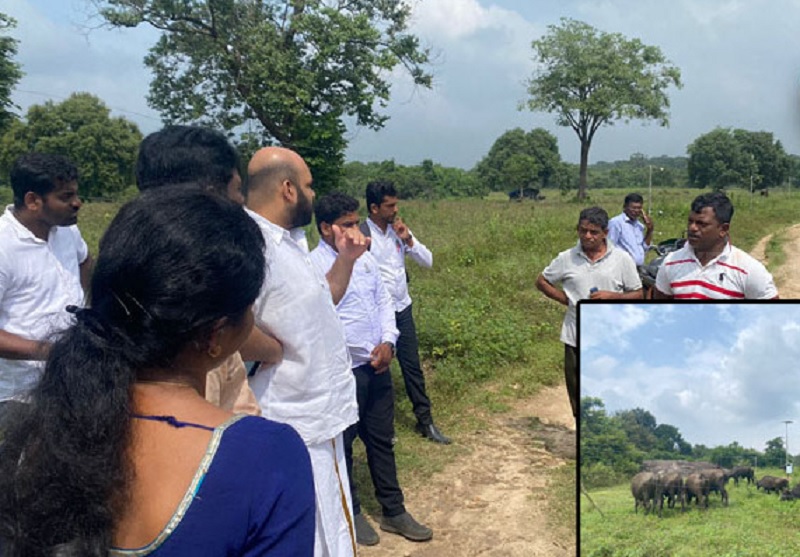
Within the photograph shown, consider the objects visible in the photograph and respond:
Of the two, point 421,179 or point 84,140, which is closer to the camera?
point 84,140

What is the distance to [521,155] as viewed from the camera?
54.3 meters

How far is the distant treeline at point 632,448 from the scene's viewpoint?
1011 mm

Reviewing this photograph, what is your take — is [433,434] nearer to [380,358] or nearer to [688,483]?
[380,358]

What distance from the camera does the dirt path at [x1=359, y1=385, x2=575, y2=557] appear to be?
3.59 meters

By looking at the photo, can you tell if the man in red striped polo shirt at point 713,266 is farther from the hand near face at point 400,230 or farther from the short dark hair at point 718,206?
the hand near face at point 400,230

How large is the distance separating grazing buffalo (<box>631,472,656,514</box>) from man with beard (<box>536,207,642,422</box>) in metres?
2.96

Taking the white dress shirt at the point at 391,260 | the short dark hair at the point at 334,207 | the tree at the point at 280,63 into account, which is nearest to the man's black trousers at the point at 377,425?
the short dark hair at the point at 334,207

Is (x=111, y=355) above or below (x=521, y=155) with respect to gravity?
below

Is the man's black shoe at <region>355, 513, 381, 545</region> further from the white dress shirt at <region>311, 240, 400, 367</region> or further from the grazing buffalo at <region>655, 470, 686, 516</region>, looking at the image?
the grazing buffalo at <region>655, 470, 686, 516</region>

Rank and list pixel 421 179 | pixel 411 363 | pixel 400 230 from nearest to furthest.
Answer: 1. pixel 400 230
2. pixel 411 363
3. pixel 421 179

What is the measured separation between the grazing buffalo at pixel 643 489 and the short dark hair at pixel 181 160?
1.27 m

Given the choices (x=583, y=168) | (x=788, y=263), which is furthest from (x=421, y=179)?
(x=788, y=263)

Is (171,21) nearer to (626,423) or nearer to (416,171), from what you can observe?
(626,423)

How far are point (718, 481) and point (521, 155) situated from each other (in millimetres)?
55114
